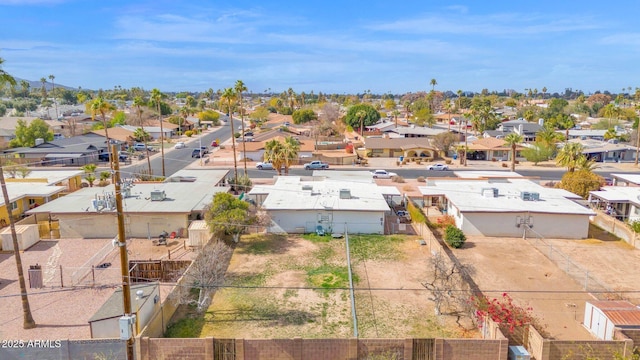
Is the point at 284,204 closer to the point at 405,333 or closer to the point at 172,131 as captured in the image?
the point at 405,333

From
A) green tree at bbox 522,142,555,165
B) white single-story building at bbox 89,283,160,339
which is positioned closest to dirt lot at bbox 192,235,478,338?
white single-story building at bbox 89,283,160,339

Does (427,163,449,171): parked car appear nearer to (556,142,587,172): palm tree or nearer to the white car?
the white car

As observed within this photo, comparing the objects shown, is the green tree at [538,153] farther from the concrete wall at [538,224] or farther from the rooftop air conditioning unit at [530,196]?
the concrete wall at [538,224]

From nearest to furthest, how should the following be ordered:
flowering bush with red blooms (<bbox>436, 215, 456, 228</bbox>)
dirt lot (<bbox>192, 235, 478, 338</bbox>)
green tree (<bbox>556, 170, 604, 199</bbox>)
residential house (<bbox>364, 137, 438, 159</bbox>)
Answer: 1. dirt lot (<bbox>192, 235, 478, 338</bbox>)
2. flowering bush with red blooms (<bbox>436, 215, 456, 228</bbox>)
3. green tree (<bbox>556, 170, 604, 199</bbox>)
4. residential house (<bbox>364, 137, 438, 159</bbox>)

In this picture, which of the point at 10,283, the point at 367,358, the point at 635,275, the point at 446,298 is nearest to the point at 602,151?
the point at 635,275

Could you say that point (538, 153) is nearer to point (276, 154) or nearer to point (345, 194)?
point (276, 154)

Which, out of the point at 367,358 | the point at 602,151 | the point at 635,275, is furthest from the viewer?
the point at 602,151
